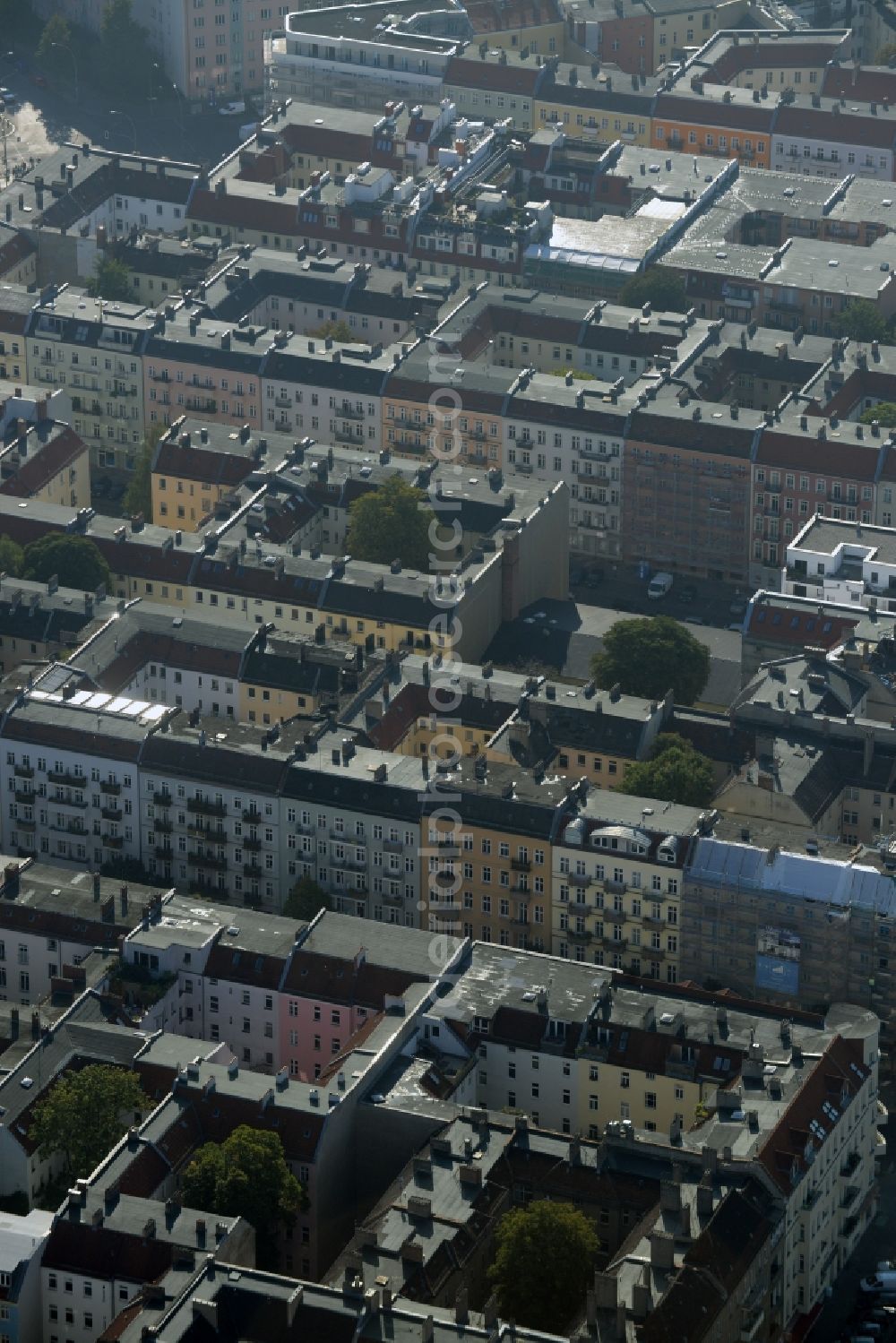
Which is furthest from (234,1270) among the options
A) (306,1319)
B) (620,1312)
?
(620,1312)

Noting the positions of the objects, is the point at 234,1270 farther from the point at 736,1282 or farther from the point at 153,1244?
the point at 736,1282

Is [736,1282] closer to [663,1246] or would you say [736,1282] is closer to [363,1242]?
[663,1246]

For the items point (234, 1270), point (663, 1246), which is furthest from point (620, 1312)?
point (234, 1270)

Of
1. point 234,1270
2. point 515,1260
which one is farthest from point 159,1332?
point 515,1260

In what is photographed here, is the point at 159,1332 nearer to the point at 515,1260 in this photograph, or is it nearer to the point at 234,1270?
the point at 234,1270

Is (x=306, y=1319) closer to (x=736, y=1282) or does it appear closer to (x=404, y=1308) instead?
(x=404, y=1308)

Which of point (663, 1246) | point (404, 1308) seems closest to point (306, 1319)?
point (404, 1308)
